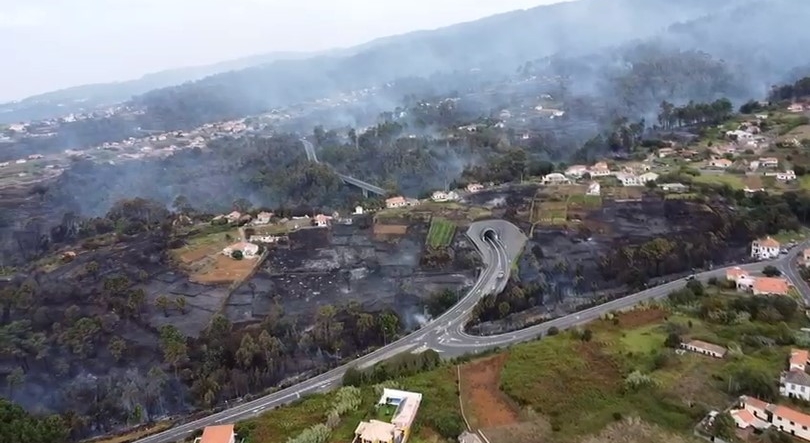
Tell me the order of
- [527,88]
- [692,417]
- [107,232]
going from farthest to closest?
[527,88] < [107,232] < [692,417]

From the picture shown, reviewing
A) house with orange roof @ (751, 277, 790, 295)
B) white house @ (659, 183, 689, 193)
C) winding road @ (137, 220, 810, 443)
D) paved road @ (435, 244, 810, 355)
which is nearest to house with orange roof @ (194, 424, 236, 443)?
winding road @ (137, 220, 810, 443)

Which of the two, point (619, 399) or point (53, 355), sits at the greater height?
point (619, 399)

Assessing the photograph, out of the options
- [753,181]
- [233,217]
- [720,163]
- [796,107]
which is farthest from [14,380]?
[796,107]

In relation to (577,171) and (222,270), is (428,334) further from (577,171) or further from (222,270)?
(577,171)

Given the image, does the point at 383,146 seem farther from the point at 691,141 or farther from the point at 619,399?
the point at 619,399

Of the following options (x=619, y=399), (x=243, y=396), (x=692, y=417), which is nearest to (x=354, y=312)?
(x=243, y=396)

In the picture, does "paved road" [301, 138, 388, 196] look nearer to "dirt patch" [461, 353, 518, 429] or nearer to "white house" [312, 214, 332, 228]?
"white house" [312, 214, 332, 228]
